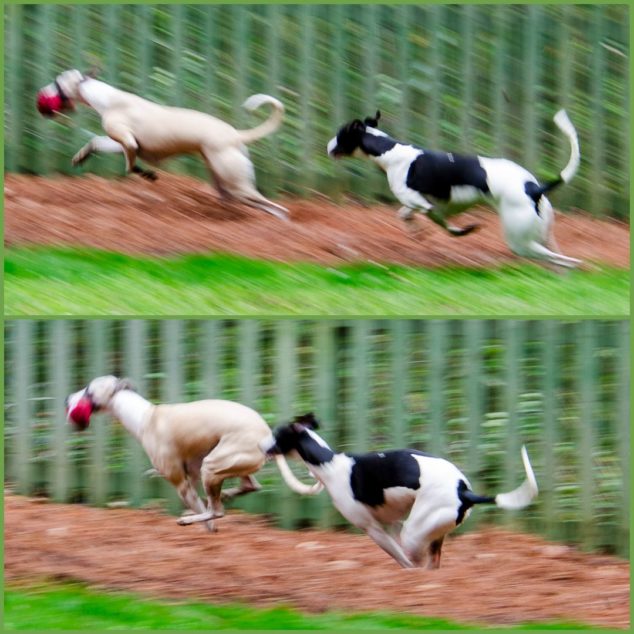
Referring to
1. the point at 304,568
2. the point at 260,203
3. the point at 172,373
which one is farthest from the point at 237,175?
the point at 304,568

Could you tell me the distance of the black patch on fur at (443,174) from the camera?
32.6 feet

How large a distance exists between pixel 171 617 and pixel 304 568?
118 centimetres

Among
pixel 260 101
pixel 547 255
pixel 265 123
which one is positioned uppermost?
pixel 260 101

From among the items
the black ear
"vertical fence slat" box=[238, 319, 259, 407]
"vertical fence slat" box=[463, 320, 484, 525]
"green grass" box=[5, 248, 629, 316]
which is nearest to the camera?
the black ear

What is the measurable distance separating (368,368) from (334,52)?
10.4 ft

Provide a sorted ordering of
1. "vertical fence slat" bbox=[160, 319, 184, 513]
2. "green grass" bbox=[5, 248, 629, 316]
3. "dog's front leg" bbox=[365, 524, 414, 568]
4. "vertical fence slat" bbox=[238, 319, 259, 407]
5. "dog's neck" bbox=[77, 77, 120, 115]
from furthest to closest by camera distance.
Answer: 1. "dog's neck" bbox=[77, 77, 120, 115]
2. "vertical fence slat" bbox=[160, 319, 184, 513]
3. "vertical fence slat" bbox=[238, 319, 259, 407]
4. "green grass" bbox=[5, 248, 629, 316]
5. "dog's front leg" bbox=[365, 524, 414, 568]

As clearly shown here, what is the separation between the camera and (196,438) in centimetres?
888

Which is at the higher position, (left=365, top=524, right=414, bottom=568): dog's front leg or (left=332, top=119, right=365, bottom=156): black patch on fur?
(left=332, top=119, right=365, bottom=156): black patch on fur

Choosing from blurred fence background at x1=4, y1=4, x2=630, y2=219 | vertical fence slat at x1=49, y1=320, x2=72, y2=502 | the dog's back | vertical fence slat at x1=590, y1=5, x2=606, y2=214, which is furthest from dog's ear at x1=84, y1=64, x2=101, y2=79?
vertical fence slat at x1=590, y1=5, x2=606, y2=214

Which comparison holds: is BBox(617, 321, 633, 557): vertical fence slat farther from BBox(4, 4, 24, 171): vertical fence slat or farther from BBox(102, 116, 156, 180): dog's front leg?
BBox(4, 4, 24, 171): vertical fence slat

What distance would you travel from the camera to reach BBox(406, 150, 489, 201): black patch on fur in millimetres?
9945

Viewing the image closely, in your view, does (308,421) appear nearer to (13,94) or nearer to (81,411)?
(81,411)

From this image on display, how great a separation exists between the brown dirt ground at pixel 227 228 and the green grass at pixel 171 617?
3.02 metres

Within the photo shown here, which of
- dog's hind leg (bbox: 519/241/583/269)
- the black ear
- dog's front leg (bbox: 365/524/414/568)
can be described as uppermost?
dog's hind leg (bbox: 519/241/583/269)
